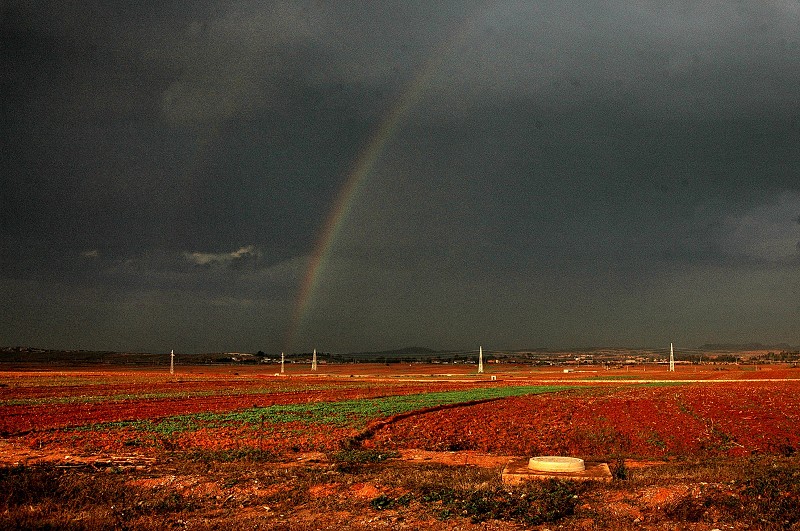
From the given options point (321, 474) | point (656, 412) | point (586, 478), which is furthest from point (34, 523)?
point (656, 412)

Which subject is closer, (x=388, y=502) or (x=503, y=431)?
(x=388, y=502)

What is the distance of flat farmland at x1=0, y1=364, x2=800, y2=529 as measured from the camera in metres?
11.2

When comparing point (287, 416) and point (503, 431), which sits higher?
point (503, 431)

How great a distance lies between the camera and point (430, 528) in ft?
33.7

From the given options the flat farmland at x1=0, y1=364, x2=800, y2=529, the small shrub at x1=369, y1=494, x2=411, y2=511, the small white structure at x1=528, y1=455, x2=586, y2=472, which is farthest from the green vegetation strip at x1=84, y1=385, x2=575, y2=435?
the small shrub at x1=369, y1=494, x2=411, y2=511

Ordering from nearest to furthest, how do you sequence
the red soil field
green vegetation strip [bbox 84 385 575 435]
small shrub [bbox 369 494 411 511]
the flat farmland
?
1. the flat farmland
2. small shrub [bbox 369 494 411 511]
3. the red soil field
4. green vegetation strip [bbox 84 385 575 435]

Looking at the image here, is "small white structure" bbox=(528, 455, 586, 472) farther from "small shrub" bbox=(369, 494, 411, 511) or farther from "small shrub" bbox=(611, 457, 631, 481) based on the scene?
"small shrub" bbox=(369, 494, 411, 511)

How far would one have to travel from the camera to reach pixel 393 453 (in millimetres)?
20359

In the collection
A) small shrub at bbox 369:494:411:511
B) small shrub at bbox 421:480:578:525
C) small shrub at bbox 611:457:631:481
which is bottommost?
small shrub at bbox 611:457:631:481

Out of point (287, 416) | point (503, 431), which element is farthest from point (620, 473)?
point (287, 416)

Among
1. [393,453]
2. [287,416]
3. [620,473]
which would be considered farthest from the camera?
[287,416]

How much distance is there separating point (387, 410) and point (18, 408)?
25093 millimetres

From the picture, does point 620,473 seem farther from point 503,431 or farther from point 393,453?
point 503,431

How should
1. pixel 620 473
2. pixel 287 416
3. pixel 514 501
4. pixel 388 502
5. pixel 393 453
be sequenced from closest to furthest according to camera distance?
1. pixel 514 501
2. pixel 388 502
3. pixel 620 473
4. pixel 393 453
5. pixel 287 416
